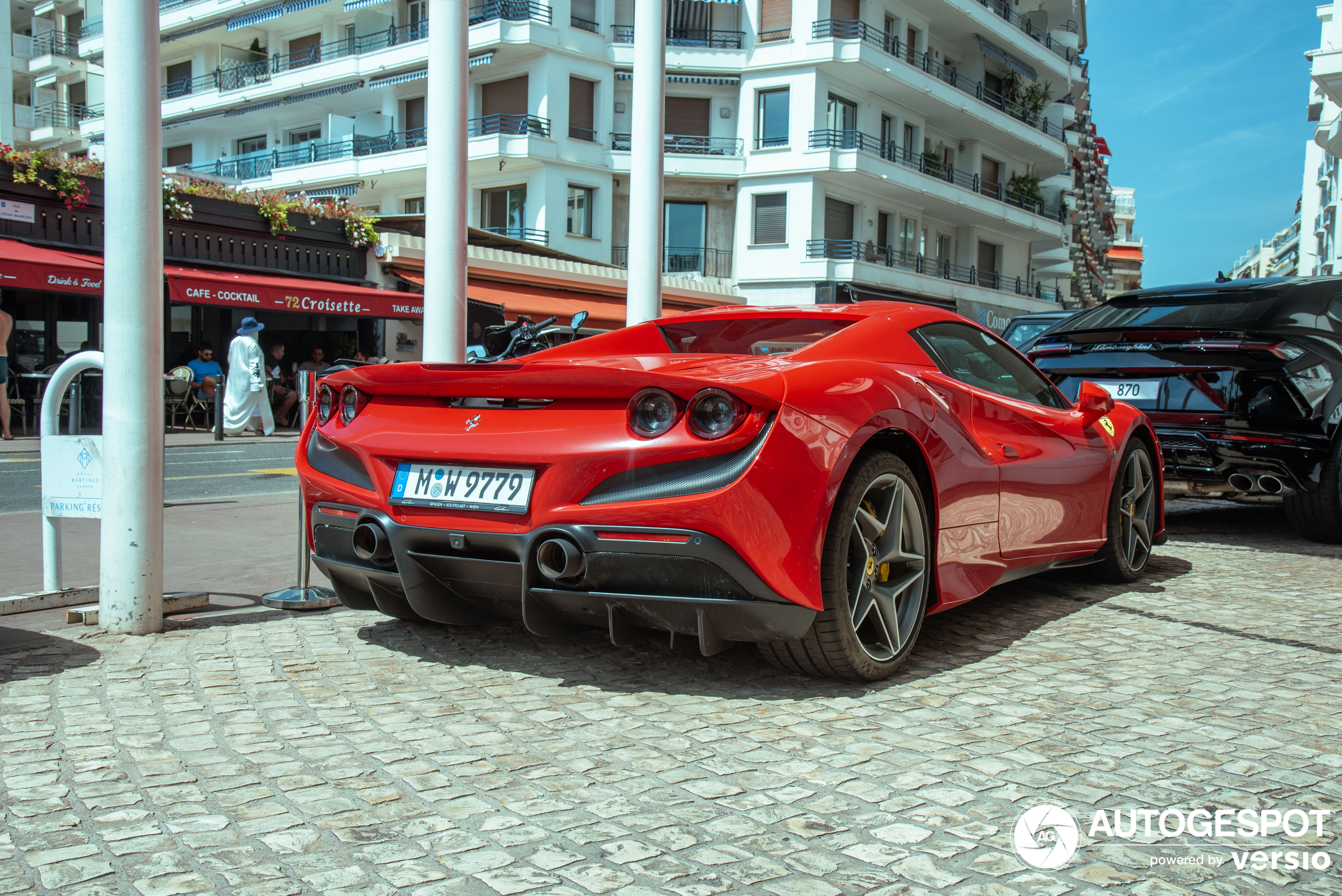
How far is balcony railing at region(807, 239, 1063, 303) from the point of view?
34.2 meters

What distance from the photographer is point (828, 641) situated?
130 inches

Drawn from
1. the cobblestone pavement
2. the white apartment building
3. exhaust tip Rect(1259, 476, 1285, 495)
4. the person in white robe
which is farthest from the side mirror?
the white apartment building

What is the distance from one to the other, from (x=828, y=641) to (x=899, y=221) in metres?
36.3

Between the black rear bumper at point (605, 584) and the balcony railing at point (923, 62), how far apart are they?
108ft

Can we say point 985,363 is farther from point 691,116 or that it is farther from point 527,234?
point 691,116

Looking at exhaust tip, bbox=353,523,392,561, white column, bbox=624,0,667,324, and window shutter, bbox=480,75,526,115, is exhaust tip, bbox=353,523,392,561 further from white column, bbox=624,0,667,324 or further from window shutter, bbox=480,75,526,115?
window shutter, bbox=480,75,526,115

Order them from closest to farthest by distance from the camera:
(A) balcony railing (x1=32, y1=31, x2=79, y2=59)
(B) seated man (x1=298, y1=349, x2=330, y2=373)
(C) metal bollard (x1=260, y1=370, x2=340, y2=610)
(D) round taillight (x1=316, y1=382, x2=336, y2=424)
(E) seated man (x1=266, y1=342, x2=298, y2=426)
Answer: (D) round taillight (x1=316, y1=382, x2=336, y2=424) < (C) metal bollard (x1=260, y1=370, x2=340, y2=610) < (B) seated man (x1=298, y1=349, x2=330, y2=373) < (E) seated man (x1=266, y1=342, x2=298, y2=426) < (A) balcony railing (x1=32, y1=31, x2=79, y2=59)

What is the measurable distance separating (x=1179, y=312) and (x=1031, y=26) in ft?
147

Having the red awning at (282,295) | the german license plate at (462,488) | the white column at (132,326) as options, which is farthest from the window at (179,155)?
the german license plate at (462,488)

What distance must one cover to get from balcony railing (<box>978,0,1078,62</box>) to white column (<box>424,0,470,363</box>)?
38.6 m

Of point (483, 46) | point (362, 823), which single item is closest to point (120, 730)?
point (362, 823)

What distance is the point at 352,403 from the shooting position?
147 inches

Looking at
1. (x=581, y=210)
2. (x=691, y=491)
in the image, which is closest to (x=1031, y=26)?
(x=581, y=210)

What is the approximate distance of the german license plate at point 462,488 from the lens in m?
3.21
